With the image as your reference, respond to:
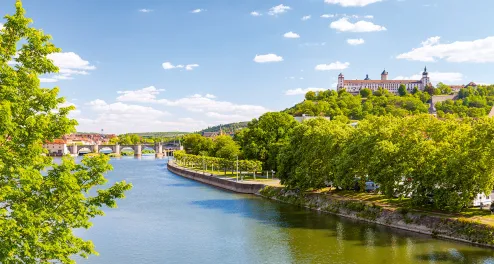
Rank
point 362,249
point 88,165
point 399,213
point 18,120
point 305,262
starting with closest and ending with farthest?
1. point 18,120
2. point 88,165
3. point 305,262
4. point 362,249
5. point 399,213

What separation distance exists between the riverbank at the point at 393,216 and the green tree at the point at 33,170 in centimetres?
2982

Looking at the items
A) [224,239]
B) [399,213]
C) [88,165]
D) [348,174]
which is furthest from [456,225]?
[88,165]

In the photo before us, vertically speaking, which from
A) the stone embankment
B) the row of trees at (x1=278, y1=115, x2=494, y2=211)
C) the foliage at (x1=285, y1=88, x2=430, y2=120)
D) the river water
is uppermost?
the foliage at (x1=285, y1=88, x2=430, y2=120)

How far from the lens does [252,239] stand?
3944 cm

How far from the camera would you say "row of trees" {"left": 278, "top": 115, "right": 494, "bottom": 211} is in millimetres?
37094

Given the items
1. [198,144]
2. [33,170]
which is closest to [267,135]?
[198,144]

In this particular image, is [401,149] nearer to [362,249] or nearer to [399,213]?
[399,213]

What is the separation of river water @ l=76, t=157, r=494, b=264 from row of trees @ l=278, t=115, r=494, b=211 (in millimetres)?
4177

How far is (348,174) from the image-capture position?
4906 cm

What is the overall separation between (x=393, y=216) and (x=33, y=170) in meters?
36.0

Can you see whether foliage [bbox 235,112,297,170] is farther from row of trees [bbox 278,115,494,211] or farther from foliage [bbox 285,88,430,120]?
foliage [bbox 285,88,430,120]

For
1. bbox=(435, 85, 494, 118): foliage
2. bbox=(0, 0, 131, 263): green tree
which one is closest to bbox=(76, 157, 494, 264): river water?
bbox=(0, 0, 131, 263): green tree

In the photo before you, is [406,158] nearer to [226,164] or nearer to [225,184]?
[225,184]

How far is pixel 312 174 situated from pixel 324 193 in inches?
112
